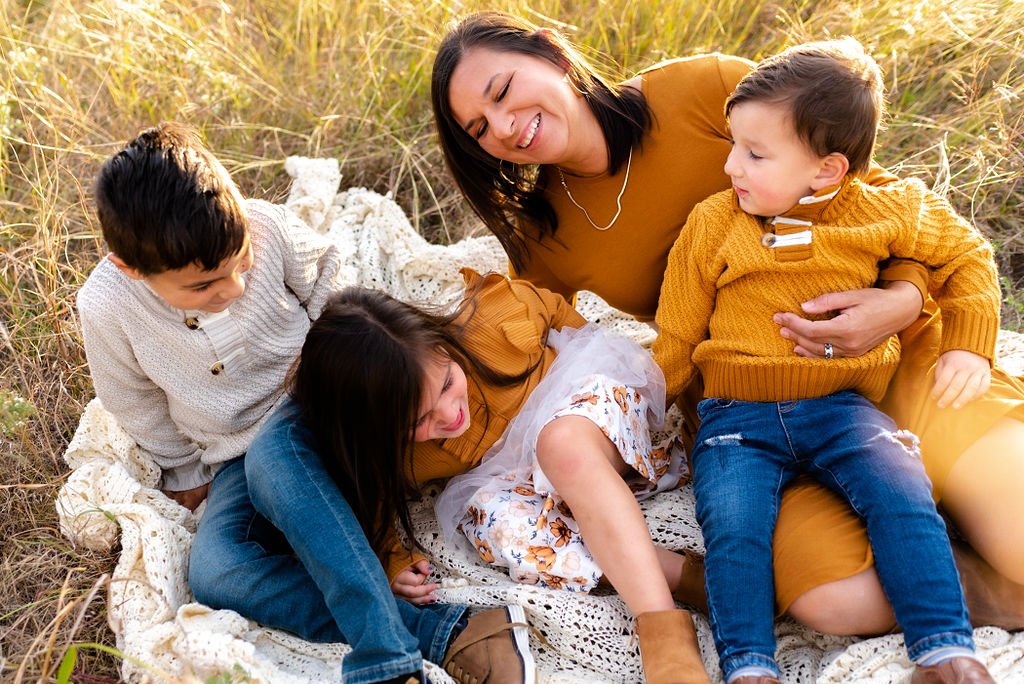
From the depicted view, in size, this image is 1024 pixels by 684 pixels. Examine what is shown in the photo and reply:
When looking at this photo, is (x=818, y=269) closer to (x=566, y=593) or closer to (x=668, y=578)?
(x=668, y=578)

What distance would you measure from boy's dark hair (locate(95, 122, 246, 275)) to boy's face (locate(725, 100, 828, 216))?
106 cm

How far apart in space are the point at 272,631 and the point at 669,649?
2.90ft

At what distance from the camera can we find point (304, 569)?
6.75 ft

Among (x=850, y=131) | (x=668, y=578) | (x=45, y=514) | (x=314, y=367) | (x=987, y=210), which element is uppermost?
(x=850, y=131)

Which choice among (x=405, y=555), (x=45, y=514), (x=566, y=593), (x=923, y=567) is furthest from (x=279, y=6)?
(x=923, y=567)

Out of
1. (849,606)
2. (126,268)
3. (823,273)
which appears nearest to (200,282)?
(126,268)

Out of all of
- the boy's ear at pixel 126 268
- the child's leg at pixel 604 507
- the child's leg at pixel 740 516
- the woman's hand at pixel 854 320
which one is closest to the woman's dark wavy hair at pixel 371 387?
the child's leg at pixel 604 507

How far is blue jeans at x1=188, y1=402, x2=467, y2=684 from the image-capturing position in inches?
70.6

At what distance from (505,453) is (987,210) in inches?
71.5

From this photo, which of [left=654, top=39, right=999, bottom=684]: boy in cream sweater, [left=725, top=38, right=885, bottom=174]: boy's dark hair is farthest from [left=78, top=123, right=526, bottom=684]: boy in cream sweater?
[left=725, top=38, right=885, bottom=174]: boy's dark hair

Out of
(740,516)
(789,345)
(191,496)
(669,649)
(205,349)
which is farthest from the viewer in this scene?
(191,496)

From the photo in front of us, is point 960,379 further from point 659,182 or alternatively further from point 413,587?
point 413,587

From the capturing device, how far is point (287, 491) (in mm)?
1948

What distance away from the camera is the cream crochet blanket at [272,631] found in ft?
5.79
